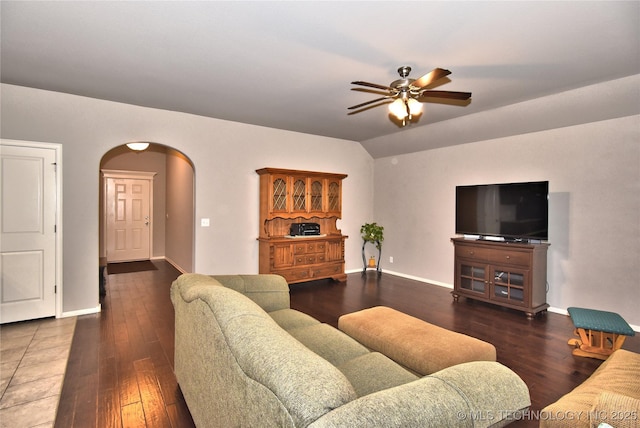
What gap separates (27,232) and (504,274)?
5.86m

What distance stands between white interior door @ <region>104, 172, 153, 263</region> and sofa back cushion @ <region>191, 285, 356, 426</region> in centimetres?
770

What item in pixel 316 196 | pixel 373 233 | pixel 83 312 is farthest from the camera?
pixel 373 233

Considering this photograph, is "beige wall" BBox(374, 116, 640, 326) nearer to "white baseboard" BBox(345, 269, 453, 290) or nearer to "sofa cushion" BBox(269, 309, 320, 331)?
"white baseboard" BBox(345, 269, 453, 290)

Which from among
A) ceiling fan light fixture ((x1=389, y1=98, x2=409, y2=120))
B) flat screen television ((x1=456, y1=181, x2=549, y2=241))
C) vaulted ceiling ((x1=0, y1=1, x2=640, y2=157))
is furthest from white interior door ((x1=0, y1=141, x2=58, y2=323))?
flat screen television ((x1=456, y1=181, x2=549, y2=241))

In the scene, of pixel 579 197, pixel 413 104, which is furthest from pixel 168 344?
pixel 579 197

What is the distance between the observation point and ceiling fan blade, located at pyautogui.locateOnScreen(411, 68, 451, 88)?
2376 mm

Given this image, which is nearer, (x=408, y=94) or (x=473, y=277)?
(x=408, y=94)

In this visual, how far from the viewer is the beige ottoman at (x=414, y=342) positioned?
2027mm

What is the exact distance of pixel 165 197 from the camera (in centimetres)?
847

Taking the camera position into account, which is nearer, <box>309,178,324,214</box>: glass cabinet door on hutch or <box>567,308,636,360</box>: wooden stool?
<box>567,308,636,360</box>: wooden stool

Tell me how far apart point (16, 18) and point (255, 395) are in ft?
10.1

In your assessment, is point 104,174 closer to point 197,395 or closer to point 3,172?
point 3,172

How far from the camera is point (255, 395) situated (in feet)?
3.51

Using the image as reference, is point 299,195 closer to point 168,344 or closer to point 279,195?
point 279,195
